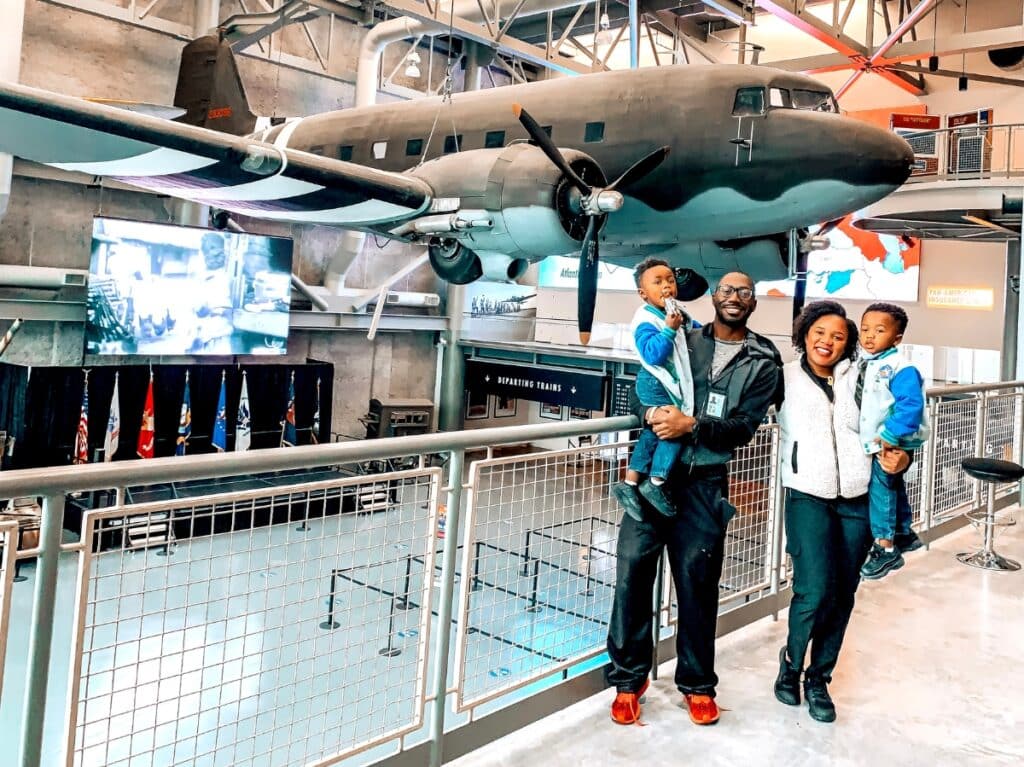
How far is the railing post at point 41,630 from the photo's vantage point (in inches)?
68.9

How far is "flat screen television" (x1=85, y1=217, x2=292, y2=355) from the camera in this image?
11180mm

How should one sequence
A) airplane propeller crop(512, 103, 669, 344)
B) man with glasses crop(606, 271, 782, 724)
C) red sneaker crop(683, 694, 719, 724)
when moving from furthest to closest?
airplane propeller crop(512, 103, 669, 344) < red sneaker crop(683, 694, 719, 724) < man with glasses crop(606, 271, 782, 724)

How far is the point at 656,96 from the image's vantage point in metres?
7.45

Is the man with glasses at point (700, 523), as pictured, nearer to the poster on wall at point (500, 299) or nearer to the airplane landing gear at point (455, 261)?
the airplane landing gear at point (455, 261)

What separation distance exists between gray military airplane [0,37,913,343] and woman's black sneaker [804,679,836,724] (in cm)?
448

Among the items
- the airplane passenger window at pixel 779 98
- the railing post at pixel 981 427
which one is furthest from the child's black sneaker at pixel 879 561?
the airplane passenger window at pixel 779 98

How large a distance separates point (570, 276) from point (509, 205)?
13.0 meters

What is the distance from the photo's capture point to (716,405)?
2.89 metres

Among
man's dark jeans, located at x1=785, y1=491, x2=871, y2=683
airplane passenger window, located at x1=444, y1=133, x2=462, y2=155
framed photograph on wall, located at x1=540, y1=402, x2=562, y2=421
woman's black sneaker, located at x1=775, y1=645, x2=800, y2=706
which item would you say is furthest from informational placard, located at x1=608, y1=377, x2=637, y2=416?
man's dark jeans, located at x1=785, y1=491, x2=871, y2=683

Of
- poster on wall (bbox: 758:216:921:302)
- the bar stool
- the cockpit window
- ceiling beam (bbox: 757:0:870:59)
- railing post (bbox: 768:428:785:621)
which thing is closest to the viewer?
railing post (bbox: 768:428:785:621)

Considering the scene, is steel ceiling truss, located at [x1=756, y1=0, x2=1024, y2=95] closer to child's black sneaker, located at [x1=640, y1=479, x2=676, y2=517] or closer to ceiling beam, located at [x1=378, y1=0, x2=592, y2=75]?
ceiling beam, located at [x1=378, y1=0, x2=592, y2=75]

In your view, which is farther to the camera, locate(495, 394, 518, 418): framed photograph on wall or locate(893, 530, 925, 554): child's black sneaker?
locate(495, 394, 518, 418): framed photograph on wall

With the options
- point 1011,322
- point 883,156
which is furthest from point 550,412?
point 883,156

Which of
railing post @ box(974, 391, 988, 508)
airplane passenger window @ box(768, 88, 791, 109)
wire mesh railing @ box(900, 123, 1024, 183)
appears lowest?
railing post @ box(974, 391, 988, 508)
